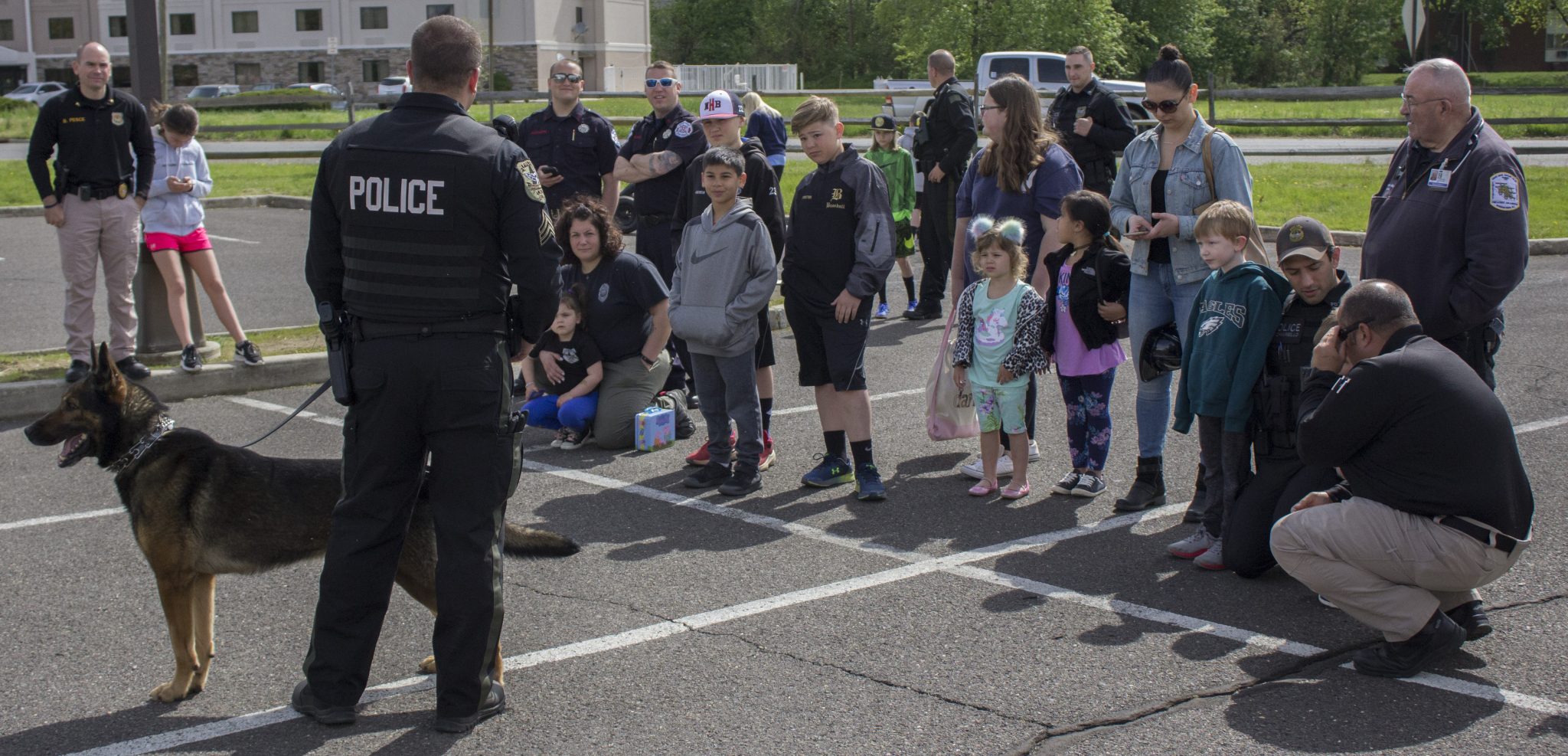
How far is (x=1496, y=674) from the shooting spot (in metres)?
4.43

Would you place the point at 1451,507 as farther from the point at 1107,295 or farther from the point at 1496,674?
the point at 1107,295

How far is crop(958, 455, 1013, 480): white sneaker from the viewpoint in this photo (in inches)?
277

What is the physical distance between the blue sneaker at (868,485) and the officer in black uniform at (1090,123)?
196 inches

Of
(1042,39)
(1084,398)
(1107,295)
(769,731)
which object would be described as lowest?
(769,731)

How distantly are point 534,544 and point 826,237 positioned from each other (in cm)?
271

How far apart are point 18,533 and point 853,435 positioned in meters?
3.87

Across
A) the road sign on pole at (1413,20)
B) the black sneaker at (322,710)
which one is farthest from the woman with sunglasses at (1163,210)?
the road sign on pole at (1413,20)

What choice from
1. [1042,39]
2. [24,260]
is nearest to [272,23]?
[1042,39]

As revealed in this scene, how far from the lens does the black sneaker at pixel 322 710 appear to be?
414cm

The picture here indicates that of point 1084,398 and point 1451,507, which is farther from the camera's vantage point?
point 1084,398

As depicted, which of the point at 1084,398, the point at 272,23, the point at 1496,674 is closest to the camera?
the point at 1496,674

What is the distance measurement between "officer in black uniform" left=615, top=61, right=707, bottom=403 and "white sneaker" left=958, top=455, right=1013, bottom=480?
235 centimetres

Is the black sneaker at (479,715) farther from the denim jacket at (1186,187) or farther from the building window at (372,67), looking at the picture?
the building window at (372,67)

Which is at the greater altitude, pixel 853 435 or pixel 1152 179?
pixel 1152 179
